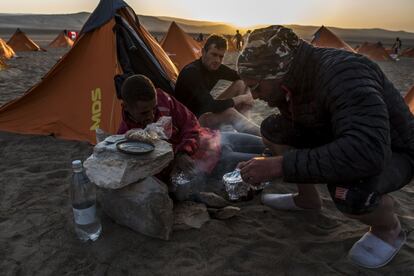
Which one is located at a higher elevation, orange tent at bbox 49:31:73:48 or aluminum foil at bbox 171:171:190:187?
aluminum foil at bbox 171:171:190:187

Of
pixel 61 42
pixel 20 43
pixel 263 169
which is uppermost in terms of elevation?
pixel 263 169

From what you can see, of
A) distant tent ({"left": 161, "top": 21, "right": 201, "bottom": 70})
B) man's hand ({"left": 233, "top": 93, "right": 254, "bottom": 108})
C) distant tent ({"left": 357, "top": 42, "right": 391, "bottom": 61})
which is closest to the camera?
man's hand ({"left": 233, "top": 93, "right": 254, "bottom": 108})

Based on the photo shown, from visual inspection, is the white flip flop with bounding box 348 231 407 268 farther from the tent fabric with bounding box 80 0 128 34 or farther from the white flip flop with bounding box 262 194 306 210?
the tent fabric with bounding box 80 0 128 34

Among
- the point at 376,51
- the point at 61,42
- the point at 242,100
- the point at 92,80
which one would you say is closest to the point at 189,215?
the point at 242,100

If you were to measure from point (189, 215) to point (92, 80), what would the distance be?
2127 mm

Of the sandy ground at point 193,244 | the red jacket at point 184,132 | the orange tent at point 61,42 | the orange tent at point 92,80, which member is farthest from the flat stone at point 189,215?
the orange tent at point 61,42

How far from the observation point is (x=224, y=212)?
2.45 meters

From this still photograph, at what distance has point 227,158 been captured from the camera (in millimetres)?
3029

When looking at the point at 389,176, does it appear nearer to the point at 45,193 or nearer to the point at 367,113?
the point at 367,113

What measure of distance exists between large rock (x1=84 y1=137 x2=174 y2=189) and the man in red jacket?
13.7 inches

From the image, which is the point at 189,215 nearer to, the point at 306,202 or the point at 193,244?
the point at 193,244

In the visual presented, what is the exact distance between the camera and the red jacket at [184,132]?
2.51 metres

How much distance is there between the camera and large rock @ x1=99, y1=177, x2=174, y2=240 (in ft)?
6.91

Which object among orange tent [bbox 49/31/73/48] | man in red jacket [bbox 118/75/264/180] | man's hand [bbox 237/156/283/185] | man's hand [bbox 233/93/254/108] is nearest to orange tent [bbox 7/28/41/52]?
orange tent [bbox 49/31/73/48]
